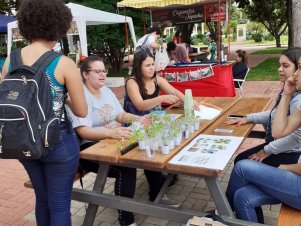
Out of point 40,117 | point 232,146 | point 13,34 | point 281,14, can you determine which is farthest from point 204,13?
point 281,14

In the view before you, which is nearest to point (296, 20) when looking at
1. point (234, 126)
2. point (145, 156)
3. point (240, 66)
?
point (240, 66)

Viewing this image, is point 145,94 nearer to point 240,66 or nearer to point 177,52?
point 240,66

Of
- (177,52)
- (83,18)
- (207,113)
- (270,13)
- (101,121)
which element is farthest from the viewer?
(270,13)

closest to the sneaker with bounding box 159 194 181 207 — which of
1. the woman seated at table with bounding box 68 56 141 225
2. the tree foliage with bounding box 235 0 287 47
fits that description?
the woman seated at table with bounding box 68 56 141 225

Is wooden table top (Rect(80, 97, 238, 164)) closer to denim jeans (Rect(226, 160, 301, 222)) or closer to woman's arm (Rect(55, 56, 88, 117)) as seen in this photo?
woman's arm (Rect(55, 56, 88, 117))

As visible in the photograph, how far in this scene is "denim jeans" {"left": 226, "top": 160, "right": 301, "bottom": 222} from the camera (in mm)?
1889

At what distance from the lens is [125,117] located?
9.30 feet

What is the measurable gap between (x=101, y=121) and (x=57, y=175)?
90 centimetres

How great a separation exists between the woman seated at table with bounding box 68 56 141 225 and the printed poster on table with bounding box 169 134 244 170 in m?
0.50

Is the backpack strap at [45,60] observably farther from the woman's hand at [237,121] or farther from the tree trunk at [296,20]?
the tree trunk at [296,20]

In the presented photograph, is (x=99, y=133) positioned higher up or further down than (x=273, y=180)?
higher up

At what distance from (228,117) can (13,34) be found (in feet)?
28.8

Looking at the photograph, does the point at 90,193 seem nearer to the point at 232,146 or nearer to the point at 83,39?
the point at 232,146

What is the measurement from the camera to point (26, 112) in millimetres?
1555
